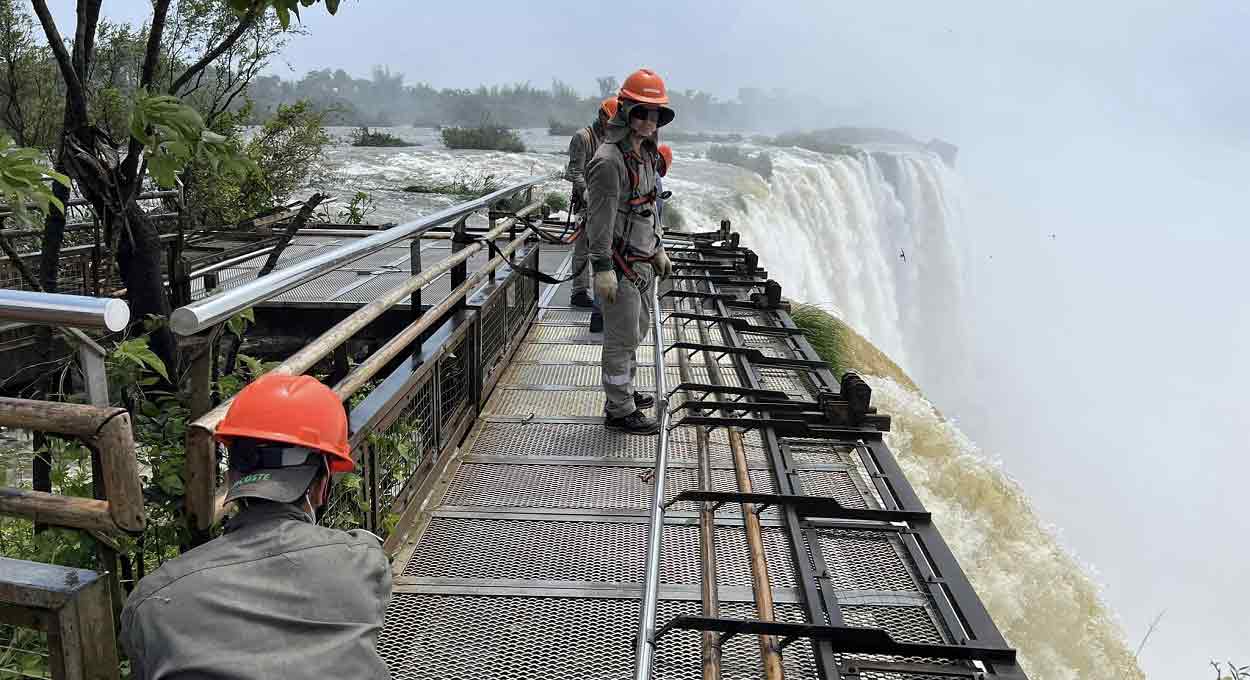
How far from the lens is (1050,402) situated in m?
38.4

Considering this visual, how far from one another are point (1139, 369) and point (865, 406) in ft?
159

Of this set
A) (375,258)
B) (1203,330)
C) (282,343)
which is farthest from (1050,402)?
(282,343)

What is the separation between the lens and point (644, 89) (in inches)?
178

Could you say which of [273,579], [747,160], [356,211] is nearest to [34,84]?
[356,211]

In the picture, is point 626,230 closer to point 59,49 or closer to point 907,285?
point 59,49

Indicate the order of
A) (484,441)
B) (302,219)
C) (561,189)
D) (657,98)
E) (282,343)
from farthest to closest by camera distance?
(561,189)
(282,343)
(484,441)
(657,98)
(302,219)

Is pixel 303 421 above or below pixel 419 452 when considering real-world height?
above

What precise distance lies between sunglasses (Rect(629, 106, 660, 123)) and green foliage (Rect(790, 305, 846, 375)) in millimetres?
6512

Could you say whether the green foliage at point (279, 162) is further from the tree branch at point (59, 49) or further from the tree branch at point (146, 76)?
the tree branch at point (59, 49)

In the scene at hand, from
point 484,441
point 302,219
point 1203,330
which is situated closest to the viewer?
point 302,219

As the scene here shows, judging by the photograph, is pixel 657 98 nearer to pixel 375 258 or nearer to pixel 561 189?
pixel 375 258

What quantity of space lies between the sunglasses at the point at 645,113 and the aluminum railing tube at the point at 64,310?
3219mm

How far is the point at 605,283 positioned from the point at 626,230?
38cm

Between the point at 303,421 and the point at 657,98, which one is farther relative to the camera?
the point at 657,98
